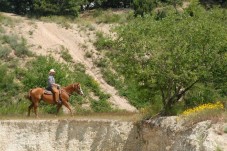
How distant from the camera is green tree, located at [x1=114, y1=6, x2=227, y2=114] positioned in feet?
70.3

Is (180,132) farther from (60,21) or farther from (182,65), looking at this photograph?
(60,21)

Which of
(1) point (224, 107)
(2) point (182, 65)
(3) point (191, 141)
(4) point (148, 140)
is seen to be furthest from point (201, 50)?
(3) point (191, 141)

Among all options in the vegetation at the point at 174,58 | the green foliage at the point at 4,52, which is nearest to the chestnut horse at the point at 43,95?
the vegetation at the point at 174,58

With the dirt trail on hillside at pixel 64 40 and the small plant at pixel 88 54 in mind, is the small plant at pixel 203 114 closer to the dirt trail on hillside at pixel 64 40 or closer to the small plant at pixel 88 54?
the dirt trail on hillside at pixel 64 40

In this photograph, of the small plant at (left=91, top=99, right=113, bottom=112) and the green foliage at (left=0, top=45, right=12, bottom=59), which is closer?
A: the small plant at (left=91, top=99, right=113, bottom=112)

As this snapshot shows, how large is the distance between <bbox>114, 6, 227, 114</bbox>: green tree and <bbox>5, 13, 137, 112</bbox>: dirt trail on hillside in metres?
14.0

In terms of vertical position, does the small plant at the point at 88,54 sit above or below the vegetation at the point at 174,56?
below

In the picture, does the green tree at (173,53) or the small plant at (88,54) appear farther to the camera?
the small plant at (88,54)

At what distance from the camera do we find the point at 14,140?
2311cm

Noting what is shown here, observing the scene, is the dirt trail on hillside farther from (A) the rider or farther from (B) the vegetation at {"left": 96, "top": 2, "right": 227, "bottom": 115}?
(B) the vegetation at {"left": 96, "top": 2, "right": 227, "bottom": 115}

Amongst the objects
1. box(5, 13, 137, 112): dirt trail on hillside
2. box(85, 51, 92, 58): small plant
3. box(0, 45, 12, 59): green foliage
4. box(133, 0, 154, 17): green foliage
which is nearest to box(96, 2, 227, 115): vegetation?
box(5, 13, 137, 112): dirt trail on hillside

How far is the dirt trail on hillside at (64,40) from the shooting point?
39250 mm

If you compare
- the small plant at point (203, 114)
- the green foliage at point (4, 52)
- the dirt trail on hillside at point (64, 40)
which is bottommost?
the dirt trail on hillside at point (64, 40)

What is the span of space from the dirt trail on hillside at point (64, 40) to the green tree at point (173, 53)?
13956mm
